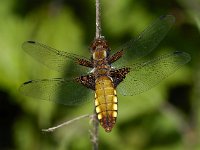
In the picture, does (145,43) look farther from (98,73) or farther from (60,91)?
(60,91)

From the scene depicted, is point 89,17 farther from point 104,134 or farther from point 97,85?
point 97,85

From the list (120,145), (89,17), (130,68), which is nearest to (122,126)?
(120,145)

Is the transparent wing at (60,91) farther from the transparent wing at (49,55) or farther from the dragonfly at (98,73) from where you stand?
the transparent wing at (49,55)

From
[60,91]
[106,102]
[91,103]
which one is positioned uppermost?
[91,103]

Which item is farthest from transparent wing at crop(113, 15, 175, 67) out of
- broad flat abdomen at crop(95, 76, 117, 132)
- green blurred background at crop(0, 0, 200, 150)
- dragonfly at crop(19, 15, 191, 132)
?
green blurred background at crop(0, 0, 200, 150)

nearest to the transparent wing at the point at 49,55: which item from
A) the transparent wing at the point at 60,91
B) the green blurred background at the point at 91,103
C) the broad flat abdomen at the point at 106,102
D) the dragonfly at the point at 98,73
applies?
the dragonfly at the point at 98,73

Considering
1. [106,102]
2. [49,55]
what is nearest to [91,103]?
[49,55]

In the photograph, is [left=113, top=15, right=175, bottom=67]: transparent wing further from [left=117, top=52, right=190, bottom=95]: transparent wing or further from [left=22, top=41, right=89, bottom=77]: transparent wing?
[left=22, top=41, right=89, bottom=77]: transparent wing
